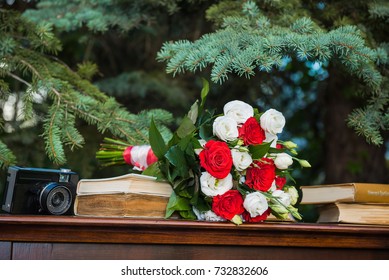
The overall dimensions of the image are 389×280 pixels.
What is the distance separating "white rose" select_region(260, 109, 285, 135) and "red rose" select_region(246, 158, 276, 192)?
7 cm

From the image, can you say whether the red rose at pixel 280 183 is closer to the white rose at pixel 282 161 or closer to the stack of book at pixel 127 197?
the white rose at pixel 282 161

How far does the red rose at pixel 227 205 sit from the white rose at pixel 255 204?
0.05 feet

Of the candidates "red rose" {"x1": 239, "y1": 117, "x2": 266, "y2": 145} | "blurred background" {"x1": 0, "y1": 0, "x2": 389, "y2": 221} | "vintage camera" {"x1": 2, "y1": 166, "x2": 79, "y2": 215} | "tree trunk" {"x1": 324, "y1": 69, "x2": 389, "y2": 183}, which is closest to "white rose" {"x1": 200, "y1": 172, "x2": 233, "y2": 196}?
"red rose" {"x1": 239, "y1": 117, "x2": 266, "y2": 145}

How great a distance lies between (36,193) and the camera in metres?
1.30

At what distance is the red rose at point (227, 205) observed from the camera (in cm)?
124

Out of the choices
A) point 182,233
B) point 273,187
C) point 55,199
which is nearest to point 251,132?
point 273,187

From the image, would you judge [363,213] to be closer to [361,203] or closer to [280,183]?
[361,203]

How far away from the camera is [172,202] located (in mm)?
1275

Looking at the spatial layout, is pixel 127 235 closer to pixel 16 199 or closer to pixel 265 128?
pixel 16 199

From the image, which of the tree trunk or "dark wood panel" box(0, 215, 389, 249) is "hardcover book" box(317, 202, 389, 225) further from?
the tree trunk

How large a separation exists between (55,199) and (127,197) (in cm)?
18

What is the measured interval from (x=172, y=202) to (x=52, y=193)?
0.91 ft

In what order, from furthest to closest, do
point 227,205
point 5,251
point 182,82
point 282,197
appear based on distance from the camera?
point 182,82 → point 282,197 → point 227,205 → point 5,251

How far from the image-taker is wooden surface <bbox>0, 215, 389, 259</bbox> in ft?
3.76
